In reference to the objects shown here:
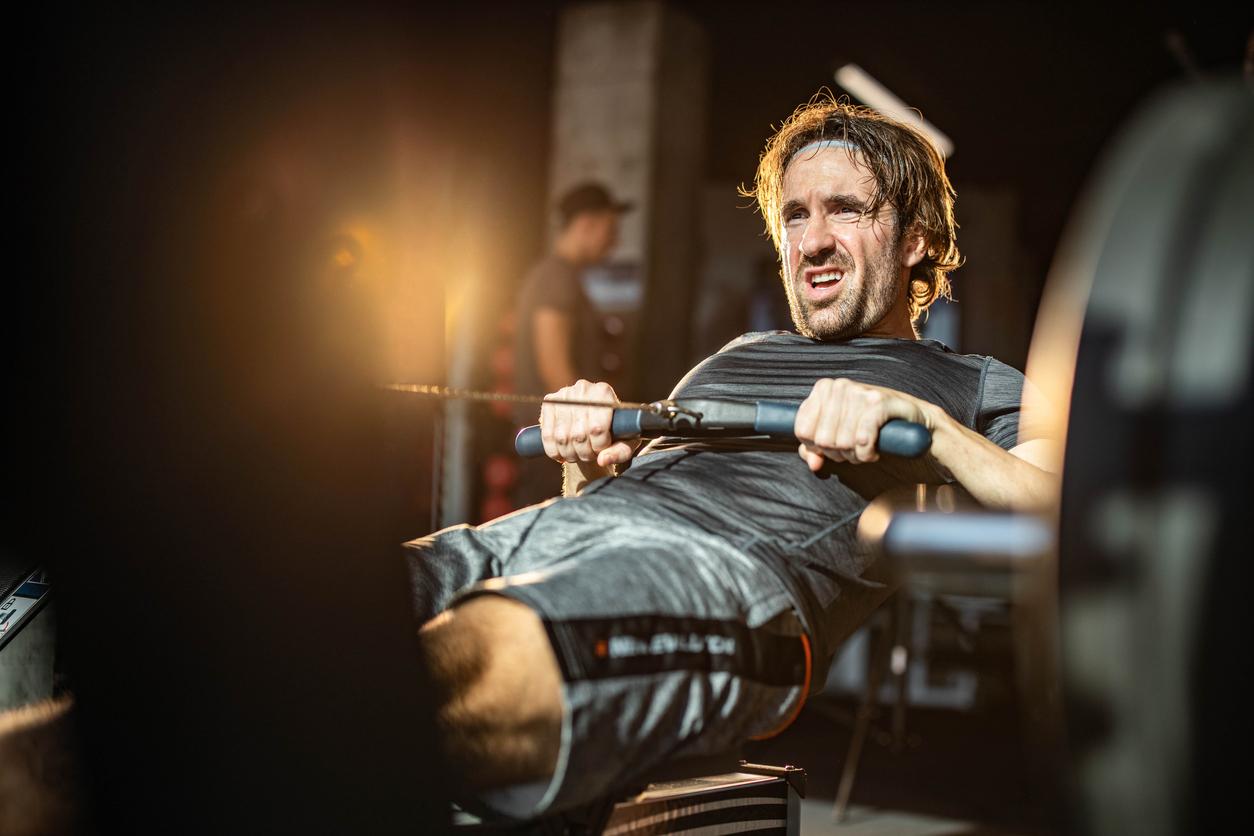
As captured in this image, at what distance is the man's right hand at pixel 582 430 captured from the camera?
1401 mm

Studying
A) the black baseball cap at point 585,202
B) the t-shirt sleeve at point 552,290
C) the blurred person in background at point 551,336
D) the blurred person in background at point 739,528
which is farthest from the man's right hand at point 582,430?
the black baseball cap at point 585,202

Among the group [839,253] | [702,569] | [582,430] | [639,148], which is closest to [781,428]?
[702,569]

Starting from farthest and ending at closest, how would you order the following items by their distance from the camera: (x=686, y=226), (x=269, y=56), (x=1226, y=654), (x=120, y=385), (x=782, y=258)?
(x=686, y=226)
(x=782, y=258)
(x=269, y=56)
(x=120, y=385)
(x=1226, y=654)

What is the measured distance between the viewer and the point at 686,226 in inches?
215

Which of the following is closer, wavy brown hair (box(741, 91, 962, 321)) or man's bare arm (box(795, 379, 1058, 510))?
man's bare arm (box(795, 379, 1058, 510))

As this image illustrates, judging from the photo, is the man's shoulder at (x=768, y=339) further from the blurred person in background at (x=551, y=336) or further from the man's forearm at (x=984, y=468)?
the blurred person in background at (x=551, y=336)

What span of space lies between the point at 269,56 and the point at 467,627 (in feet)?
1.81

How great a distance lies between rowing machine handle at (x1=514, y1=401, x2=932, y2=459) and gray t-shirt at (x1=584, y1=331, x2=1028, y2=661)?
0.05 meters

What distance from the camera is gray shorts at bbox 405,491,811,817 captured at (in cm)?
94

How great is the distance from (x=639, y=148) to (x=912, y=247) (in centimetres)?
353

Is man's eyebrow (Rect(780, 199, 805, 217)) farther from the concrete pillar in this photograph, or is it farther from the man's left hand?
the concrete pillar

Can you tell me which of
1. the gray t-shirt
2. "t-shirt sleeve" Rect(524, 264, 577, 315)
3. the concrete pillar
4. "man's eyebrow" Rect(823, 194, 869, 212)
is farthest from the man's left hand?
the concrete pillar

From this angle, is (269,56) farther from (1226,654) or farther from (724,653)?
(1226,654)

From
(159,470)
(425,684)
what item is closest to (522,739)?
(425,684)
